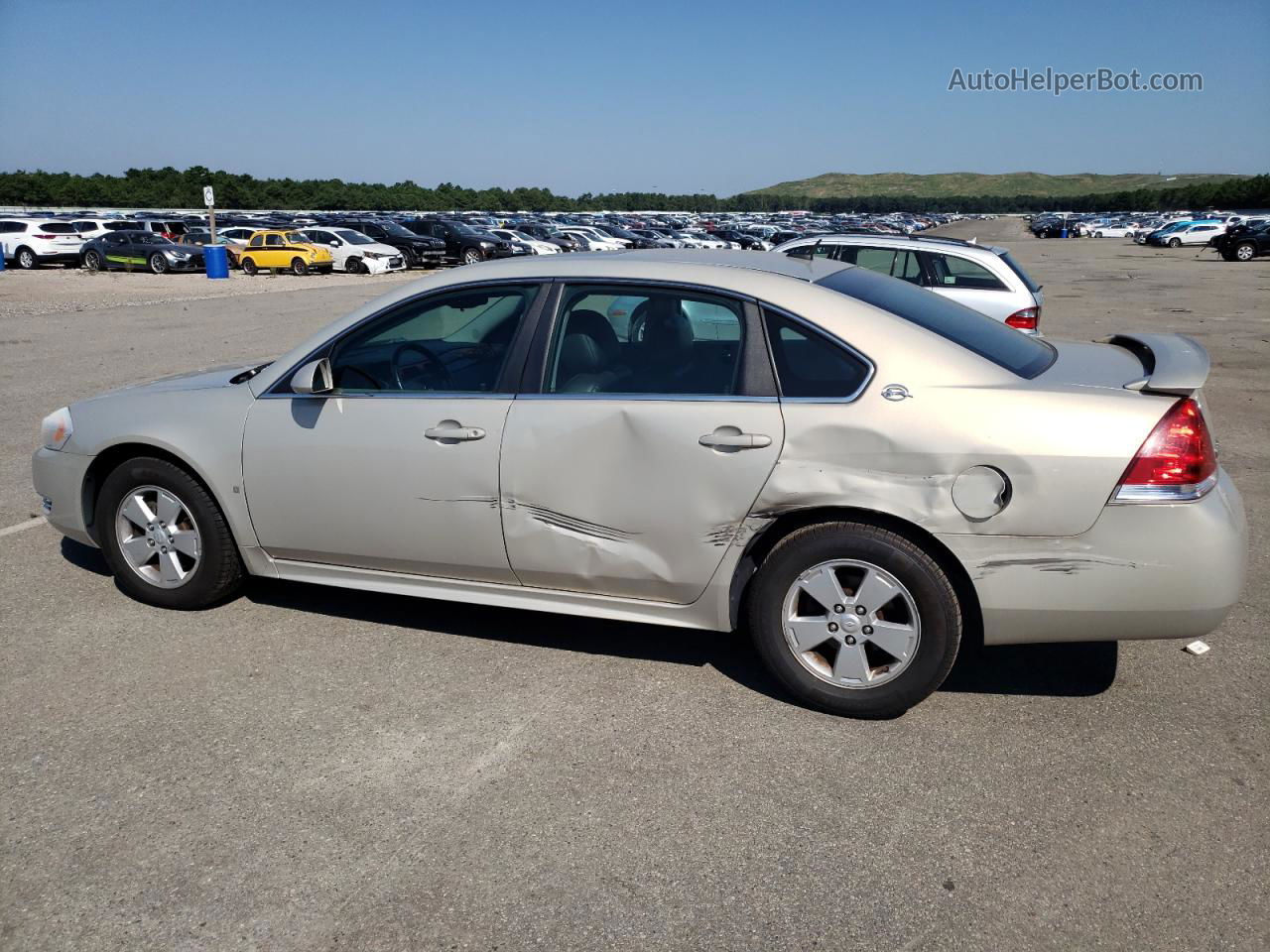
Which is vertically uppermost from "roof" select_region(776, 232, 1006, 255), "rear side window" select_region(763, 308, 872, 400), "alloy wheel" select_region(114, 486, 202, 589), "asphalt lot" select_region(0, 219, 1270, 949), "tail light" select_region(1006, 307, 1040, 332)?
"roof" select_region(776, 232, 1006, 255)

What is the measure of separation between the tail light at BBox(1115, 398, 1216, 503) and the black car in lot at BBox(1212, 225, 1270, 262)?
42.6 meters

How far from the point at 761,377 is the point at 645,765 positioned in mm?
1397

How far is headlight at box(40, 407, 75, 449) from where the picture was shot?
15.5 feet

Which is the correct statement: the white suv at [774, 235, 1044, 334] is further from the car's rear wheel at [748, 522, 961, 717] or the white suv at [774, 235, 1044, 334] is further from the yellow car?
the yellow car

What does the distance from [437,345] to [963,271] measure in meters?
7.70

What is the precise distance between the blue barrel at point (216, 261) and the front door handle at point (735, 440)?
1182 inches

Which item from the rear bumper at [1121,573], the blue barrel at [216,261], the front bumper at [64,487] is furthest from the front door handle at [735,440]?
the blue barrel at [216,261]

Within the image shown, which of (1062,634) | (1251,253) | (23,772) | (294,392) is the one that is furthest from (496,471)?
(1251,253)

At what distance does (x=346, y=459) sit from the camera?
13.6ft

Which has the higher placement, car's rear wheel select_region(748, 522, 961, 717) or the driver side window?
the driver side window

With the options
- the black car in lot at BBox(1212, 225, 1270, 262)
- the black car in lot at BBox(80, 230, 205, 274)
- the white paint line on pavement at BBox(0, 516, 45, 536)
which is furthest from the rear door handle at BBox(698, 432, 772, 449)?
the black car in lot at BBox(1212, 225, 1270, 262)

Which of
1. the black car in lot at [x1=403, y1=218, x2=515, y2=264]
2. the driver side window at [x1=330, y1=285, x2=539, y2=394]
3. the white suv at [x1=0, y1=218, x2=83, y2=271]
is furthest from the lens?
the black car in lot at [x1=403, y1=218, x2=515, y2=264]

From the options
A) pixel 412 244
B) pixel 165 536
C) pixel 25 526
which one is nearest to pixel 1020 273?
pixel 165 536

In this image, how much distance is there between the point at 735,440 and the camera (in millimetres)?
3605
